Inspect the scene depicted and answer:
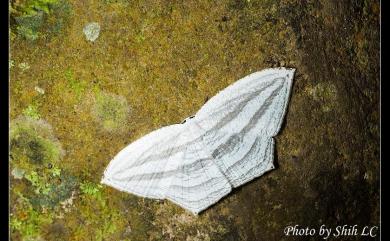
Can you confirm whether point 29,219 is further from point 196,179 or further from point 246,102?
point 246,102

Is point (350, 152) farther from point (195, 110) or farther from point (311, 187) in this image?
point (195, 110)

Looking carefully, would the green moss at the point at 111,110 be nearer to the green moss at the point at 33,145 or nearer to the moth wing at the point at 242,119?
the green moss at the point at 33,145

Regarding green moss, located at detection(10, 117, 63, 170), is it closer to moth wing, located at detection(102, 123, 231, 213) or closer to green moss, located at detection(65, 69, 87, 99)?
green moss, located at detection(65, 69, 87, 99)

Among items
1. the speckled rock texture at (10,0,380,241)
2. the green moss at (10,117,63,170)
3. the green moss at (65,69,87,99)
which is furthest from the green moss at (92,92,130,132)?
the green moss at (10,117,63,170)

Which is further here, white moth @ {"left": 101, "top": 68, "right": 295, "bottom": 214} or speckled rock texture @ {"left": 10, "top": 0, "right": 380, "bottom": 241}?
speckled rock texture @ {"left": 10, "top": 0, "right": 380, "bottom": 241}

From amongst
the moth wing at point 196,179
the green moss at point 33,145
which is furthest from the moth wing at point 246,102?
the green moss at point 33,145

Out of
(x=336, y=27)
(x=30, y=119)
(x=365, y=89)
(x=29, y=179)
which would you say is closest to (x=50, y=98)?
(x=30, y=119)
